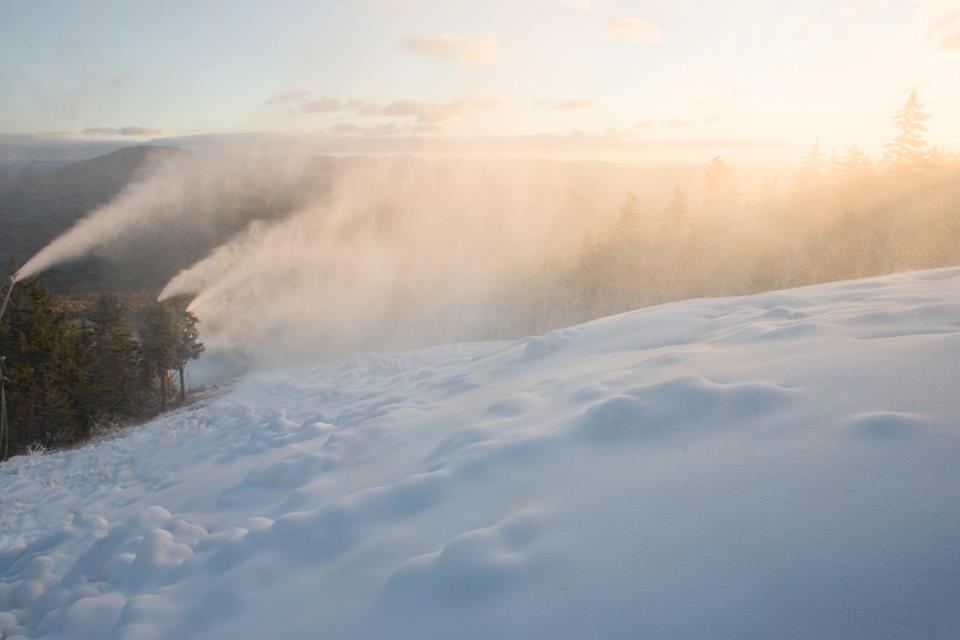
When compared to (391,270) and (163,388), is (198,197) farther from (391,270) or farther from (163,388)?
(163,388)

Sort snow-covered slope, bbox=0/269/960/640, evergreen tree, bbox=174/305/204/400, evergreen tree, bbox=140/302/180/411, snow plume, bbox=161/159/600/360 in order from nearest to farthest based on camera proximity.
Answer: snow-covered slope, bbox=0/269/960/640 < evergreen tree, bbox=140/302/180/411 < evergreen tree, bbox=174/305/204/400 < snow plume, bbox=161/159/600/360

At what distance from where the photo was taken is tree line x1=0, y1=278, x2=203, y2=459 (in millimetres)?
23422

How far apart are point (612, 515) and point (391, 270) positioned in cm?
7434

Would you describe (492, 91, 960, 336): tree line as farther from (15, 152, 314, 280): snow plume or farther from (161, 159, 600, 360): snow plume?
(15, 152, 314, 280): snow plume

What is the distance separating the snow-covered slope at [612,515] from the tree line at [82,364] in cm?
2065

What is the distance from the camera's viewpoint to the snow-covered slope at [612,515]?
2.28 metres

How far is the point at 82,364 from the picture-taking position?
26141 millimetres

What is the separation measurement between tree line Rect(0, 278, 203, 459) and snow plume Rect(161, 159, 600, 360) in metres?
4.97

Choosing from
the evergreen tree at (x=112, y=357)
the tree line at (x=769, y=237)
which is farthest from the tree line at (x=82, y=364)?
the tree line at (x=769, y=237)

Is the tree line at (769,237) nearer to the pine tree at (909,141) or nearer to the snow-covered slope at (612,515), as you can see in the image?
the pine tree at (909,141)

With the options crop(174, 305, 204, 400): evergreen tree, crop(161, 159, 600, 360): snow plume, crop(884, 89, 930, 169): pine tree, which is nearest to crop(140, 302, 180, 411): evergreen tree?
crop(174, 305, 204, 400): evergreen tree

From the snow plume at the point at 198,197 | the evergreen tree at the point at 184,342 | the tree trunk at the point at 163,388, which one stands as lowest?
the tree trunk at the point at 163,388

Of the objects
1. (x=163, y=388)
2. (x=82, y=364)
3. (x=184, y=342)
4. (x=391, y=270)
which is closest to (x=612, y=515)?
(x=82, y=364)

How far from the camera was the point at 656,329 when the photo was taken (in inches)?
290
